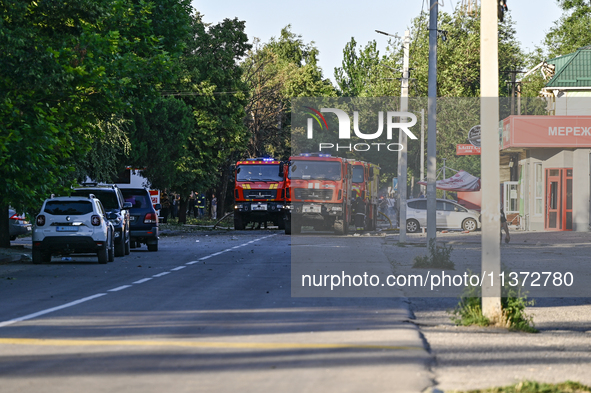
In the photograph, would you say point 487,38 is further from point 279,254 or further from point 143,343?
point 279,254

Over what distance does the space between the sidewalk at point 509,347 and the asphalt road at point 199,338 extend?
23 centimetres

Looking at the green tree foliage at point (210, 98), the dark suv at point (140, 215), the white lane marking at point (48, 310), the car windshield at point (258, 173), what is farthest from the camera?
the green tree foliage at point (210, 98)

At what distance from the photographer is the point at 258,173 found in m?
42.1

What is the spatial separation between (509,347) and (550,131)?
111ft

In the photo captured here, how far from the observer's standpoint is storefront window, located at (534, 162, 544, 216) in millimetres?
42625

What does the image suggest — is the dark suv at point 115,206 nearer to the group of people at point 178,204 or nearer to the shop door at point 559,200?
the shop door at point 559,200

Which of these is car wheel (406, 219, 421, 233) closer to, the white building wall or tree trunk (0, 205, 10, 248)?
the white building wall

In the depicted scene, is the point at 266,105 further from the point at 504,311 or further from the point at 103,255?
the point at 504,311

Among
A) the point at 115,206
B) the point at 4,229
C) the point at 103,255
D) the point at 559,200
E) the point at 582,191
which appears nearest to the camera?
the point at 103,255

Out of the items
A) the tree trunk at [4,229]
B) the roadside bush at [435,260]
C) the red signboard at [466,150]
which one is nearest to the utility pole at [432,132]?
the roadside bush at [435,260]

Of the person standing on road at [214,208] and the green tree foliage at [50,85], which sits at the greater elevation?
the green tree foliage at [50,85]

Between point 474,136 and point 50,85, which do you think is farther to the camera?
point 474,136

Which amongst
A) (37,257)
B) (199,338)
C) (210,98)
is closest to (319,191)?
(37,257)

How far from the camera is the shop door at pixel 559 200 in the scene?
41.6 metres
